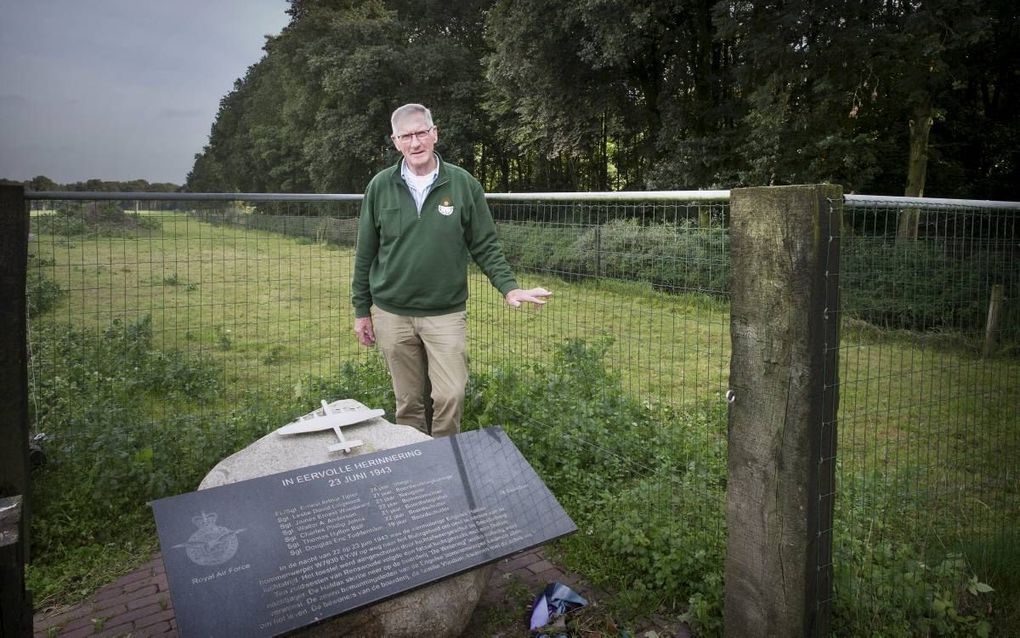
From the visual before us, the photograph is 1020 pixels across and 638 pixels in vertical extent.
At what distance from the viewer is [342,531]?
2854 mm

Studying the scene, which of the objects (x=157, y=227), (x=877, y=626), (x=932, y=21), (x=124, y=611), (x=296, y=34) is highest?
Result: (x=296, y=34)

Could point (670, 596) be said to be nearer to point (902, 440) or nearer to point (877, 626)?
point (877, 626)

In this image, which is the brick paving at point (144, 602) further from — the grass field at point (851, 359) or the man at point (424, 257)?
the grass field at point (851, 359)

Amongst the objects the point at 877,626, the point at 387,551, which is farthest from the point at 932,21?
the point at 387,551

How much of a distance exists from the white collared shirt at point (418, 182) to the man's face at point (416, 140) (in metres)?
0.04

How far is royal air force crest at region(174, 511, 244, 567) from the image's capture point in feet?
8.71

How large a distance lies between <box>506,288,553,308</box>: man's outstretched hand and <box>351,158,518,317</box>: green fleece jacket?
7.3 inches

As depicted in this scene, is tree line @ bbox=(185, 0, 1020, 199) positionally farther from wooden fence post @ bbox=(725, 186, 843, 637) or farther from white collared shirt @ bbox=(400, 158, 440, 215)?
wooden fence post @ bbox=(725, 186, 843, 637)

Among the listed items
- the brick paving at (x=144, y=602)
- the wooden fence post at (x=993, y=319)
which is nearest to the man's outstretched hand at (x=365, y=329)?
the brick paving at (x=144, y=602)

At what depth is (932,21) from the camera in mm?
12586

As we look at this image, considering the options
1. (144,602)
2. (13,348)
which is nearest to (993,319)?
(144,602)

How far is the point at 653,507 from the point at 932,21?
1205cm

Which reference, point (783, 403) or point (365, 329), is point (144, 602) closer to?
point (365, 329)

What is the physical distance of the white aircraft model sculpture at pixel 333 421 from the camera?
12.0ft
